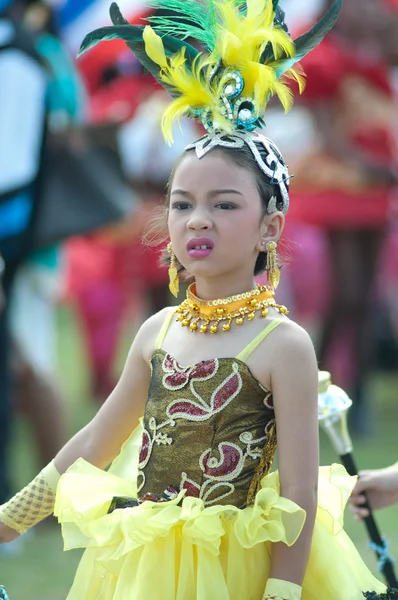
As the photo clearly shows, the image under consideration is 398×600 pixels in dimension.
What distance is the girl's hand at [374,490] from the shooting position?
8.30ft

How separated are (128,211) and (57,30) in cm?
90

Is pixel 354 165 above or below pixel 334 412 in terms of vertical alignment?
above

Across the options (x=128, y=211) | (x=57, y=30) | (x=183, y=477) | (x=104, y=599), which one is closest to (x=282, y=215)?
(x=183, y=477)

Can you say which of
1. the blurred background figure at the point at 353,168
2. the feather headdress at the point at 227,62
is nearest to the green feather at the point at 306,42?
the feather headdress at the point at 227,62

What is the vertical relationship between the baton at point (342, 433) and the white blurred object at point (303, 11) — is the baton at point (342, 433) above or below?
below

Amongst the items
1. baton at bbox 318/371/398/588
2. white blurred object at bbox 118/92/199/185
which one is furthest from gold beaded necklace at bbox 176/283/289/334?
white blurred object at bbox 118/92/199/185

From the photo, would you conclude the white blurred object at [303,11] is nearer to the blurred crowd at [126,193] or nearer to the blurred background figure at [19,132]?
the blurred crowd at [126,193]

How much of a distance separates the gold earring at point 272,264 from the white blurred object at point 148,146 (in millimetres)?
4153

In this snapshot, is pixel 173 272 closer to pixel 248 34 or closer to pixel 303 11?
pixel 248 34

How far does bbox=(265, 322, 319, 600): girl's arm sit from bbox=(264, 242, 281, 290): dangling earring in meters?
0.20

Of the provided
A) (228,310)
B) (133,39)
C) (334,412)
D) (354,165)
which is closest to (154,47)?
(133,39)

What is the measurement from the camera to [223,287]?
2186mm

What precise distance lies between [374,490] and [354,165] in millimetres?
3723

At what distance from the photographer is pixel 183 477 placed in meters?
2.13
